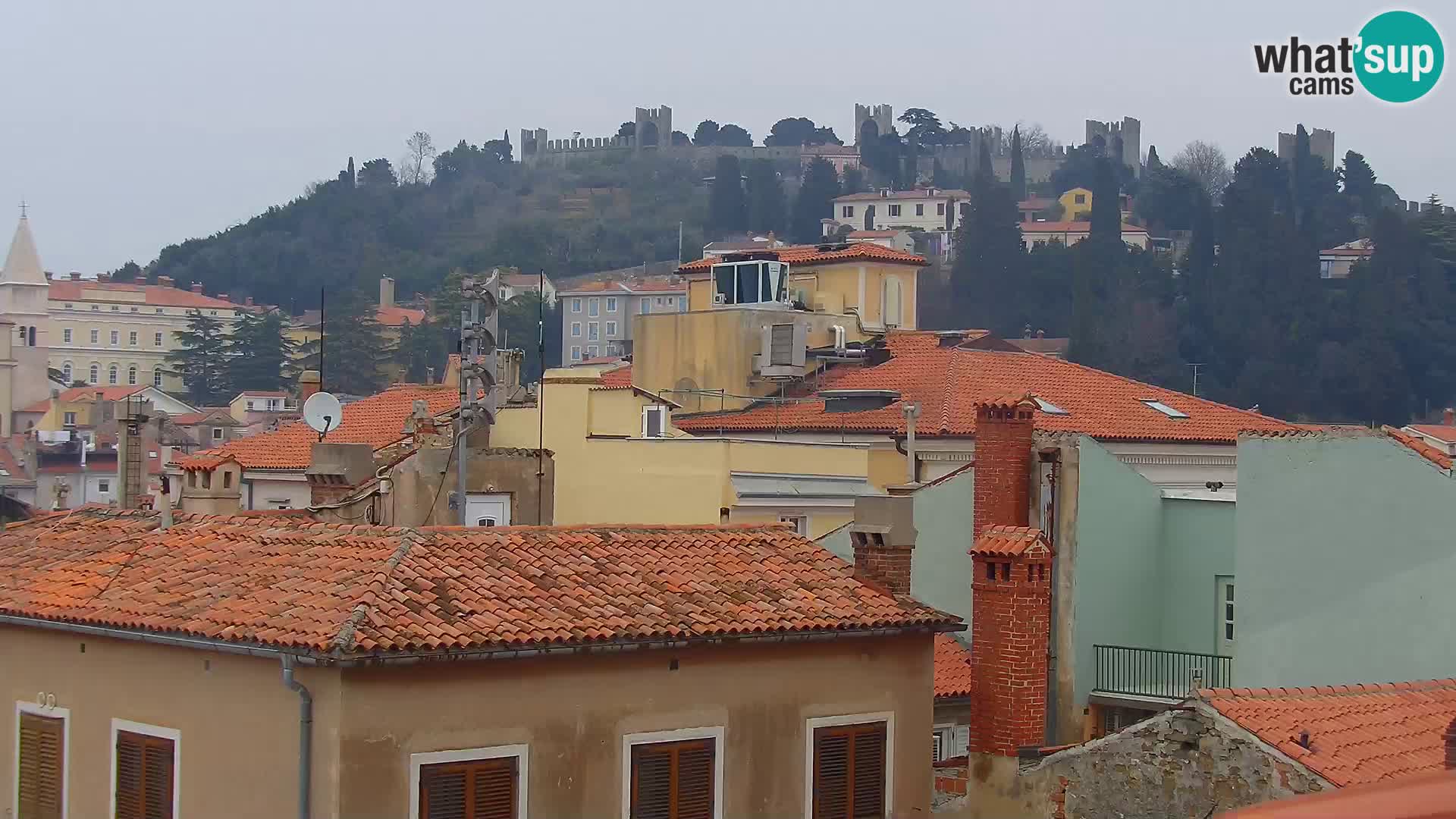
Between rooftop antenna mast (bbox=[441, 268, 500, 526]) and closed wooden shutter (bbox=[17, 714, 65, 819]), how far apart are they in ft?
13.9

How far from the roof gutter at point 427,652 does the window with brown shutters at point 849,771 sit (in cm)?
70

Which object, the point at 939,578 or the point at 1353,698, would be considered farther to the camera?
the point at 939,578

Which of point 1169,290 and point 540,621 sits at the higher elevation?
point 1169,290

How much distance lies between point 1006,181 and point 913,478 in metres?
148

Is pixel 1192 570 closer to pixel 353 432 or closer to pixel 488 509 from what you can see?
pixel 488 509

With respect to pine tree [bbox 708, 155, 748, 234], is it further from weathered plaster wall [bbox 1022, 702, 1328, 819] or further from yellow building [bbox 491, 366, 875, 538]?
weathered plaster wall [bbox 1022, 702, 1328, 819]

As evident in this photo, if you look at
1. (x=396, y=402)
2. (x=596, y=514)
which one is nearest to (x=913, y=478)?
(x=596, y=514)

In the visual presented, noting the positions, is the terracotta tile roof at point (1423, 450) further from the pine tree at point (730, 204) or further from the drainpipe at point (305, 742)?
the pine tree at point (730, 204)

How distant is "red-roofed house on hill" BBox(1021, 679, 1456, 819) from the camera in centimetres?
1165

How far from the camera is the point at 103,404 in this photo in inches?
3479

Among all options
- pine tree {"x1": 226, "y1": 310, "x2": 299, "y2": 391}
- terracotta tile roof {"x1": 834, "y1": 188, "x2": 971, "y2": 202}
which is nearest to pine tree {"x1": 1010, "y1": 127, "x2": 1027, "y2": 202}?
terracotta tile roof {"x1": 834, "y1": 188, "x2": 971, "y2": 202}

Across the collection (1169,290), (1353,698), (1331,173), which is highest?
(1331,173)

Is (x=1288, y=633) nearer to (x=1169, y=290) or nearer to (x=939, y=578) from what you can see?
(x=939, y=578)

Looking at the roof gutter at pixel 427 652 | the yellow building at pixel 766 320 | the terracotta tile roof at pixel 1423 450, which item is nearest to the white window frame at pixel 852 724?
the roof gutter at pixel 427 652
